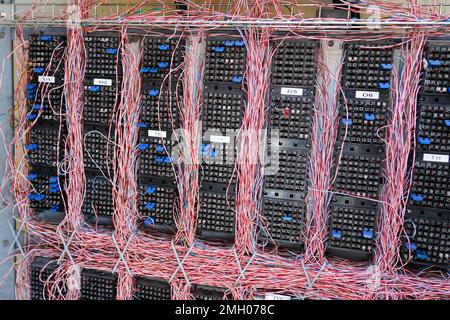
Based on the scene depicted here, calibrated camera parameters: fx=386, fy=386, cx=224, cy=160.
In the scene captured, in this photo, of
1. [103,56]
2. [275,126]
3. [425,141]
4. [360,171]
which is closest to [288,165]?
[275,126]

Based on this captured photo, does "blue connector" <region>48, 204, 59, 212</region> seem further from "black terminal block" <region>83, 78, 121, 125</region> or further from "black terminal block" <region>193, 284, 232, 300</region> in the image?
"black terminal block" <region>193, 284, 232, 300</region>

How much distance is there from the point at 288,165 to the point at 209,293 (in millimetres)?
685

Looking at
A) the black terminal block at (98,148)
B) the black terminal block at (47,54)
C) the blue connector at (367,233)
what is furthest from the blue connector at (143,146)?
the blue connector at (367,233)

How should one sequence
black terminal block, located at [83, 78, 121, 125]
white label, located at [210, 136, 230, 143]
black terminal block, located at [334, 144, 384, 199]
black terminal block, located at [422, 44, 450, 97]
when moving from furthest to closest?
1. black terminal block, located at [83, 78, 121, 125]
2. white label, located at [210, 136, 230, 143]
3. black terminal block, located at [334, 144, 384, 199]
4. black terminal block, located at [422, 44, 450, 97]

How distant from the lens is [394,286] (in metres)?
1.55

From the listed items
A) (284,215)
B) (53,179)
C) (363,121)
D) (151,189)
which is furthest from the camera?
(53,179)

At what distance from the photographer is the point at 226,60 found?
165 cm

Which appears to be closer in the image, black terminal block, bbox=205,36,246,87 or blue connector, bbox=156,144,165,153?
black terminal block, bbox=205,36,246,87

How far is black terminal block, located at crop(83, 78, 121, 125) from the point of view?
178cm

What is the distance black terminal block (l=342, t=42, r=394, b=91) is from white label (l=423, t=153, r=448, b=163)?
306 mm

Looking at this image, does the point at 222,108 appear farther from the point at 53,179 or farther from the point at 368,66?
the point at 53,179

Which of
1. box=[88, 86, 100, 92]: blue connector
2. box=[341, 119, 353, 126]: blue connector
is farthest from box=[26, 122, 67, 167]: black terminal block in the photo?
box=[341, 119, 353, 126]: blue connector

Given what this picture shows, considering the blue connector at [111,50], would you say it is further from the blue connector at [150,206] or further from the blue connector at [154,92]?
the blue connector at [150,206]

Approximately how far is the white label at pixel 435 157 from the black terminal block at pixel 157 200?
1.06 meters
